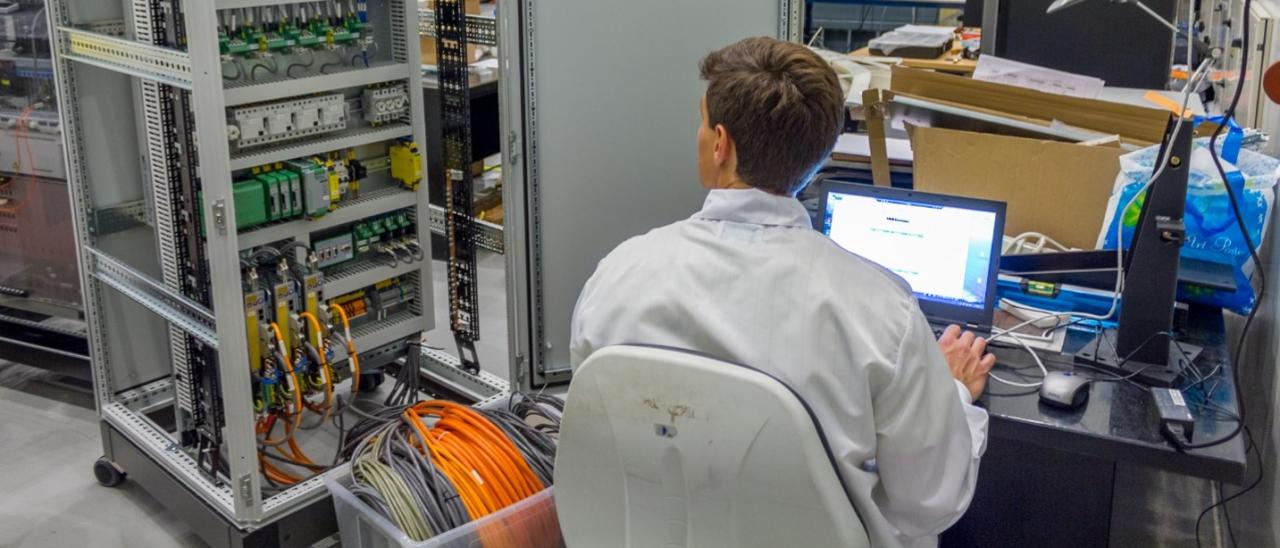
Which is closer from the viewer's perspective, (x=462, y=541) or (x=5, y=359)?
(x=462, y=541)

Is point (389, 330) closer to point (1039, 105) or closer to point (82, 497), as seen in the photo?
point (82, 497)

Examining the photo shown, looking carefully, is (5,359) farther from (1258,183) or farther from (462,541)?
(1258,183)

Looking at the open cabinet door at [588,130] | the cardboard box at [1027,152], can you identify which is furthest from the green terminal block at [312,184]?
the cardboard box at [1027,152]

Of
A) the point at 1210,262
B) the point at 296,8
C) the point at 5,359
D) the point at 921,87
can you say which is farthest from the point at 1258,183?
the point at 5,359

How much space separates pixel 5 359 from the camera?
147 inches

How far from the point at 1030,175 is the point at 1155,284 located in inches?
22.5

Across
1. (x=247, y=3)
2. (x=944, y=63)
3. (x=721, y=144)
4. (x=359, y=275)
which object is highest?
(x=247, y=3)

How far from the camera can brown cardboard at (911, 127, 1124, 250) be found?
99.0 inches

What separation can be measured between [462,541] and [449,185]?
4.39ft

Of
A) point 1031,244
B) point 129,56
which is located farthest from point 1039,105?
point 129,56

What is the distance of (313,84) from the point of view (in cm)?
279

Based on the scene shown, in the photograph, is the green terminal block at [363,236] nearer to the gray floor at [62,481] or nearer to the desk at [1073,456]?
the gray floor at [62,481]

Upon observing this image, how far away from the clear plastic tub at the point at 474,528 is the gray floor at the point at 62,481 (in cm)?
71

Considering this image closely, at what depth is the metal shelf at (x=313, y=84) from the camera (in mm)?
2637
